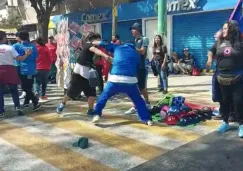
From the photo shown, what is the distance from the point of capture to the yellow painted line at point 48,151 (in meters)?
4.20

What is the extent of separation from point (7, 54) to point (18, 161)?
2.67 metres

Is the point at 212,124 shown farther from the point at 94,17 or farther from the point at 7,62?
the point at 94,17

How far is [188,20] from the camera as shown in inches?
622

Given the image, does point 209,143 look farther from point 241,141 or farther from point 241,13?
point 241,13

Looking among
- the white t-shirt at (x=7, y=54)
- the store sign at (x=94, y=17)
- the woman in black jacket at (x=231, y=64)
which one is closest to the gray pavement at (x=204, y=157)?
the woman in black jacket at (x=231, y=64)

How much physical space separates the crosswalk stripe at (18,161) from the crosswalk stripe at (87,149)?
21.9 inches

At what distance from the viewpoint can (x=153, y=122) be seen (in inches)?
239

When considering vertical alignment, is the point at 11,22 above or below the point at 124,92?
above

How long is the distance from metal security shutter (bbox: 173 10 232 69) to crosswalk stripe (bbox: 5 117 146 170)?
414 inches

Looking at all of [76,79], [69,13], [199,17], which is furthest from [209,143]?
[69,13]

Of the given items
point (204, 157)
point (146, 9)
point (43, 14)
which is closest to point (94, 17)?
point (43, 14)

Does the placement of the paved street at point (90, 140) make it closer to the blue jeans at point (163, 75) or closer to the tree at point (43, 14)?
the blue jeans at point (163, 75)

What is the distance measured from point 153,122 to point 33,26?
24.2 metres

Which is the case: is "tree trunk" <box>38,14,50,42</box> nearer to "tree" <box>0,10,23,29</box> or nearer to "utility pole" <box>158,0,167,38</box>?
"tree" <box>0,10,23,29</box>
